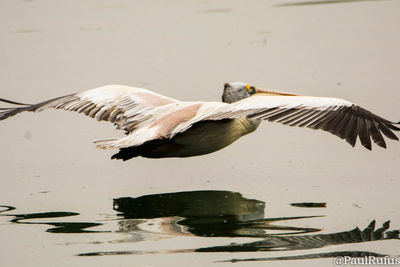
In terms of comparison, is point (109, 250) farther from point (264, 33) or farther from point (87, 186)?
point (264, 33)

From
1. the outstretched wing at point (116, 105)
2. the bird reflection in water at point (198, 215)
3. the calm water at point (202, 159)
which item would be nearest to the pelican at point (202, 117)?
the outstretched wing at point (116, 105)

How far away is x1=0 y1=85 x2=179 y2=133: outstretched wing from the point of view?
750cm

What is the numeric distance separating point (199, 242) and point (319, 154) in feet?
8.32

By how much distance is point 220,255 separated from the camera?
5.25 meters

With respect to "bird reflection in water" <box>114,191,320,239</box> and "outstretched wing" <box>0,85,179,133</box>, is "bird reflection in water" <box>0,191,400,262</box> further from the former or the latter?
"outstretched wing" <box>0,85,179,133</box>

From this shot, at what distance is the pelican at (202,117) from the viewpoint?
6.26 meters

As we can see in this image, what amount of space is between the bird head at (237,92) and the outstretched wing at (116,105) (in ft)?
2.68

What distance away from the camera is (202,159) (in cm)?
796

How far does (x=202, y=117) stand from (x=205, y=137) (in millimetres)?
445

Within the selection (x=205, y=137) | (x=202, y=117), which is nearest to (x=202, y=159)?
(x=205, y=137)

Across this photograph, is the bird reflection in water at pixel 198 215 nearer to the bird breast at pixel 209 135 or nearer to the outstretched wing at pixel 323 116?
the bird breast at pixel 209 135

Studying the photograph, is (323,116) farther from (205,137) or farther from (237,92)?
(237,92)

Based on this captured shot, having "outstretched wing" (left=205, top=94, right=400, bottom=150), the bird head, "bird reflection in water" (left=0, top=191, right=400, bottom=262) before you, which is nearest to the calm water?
"bird reflection in water" (left=0, top=191, right=400, bottom=262)

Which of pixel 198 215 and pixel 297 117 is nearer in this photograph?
pixel 198 215
